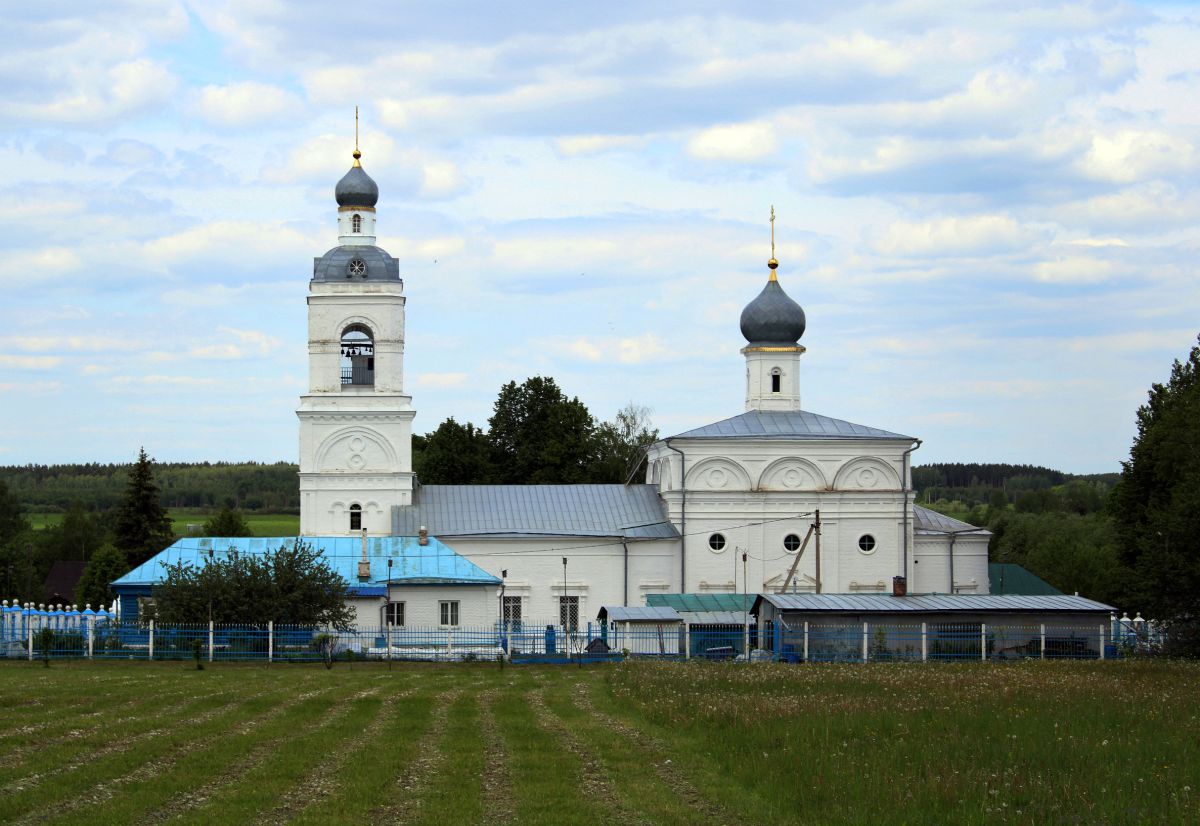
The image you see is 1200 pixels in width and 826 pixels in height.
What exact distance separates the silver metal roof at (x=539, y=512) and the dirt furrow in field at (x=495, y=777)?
21.9m

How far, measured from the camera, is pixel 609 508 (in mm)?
41906

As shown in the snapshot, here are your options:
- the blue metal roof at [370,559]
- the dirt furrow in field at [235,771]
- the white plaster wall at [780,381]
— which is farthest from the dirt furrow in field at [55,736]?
the white plaster wall at [780,381]

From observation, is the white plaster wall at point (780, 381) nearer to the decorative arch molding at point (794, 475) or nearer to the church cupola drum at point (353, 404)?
the decorative arch molding at point (794, 475)

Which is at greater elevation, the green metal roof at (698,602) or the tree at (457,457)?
the tree at (457,457)

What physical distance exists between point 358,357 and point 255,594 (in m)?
10.7

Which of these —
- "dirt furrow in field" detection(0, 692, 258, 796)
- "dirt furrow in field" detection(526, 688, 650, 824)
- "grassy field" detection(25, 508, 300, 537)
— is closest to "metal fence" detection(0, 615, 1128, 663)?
"dirt furrow in field" detection(526, 688, 650, 824)

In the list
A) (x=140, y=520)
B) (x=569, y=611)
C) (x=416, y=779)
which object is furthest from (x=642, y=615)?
(x=140, y=520)

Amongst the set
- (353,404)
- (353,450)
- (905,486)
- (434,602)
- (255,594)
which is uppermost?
(353,404)

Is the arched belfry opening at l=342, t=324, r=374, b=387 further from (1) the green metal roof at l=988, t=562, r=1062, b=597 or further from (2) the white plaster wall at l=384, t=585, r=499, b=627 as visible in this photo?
(1) the green metal roof at l=988, t=562, r=1062, b=597

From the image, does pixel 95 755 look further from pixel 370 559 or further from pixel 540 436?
pixel 540 436

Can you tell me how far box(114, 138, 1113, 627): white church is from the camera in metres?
39.6

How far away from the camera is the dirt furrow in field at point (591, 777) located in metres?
11.8

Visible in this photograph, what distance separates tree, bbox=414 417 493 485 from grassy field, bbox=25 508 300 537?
108 feet

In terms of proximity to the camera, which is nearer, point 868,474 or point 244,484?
point 868,474
